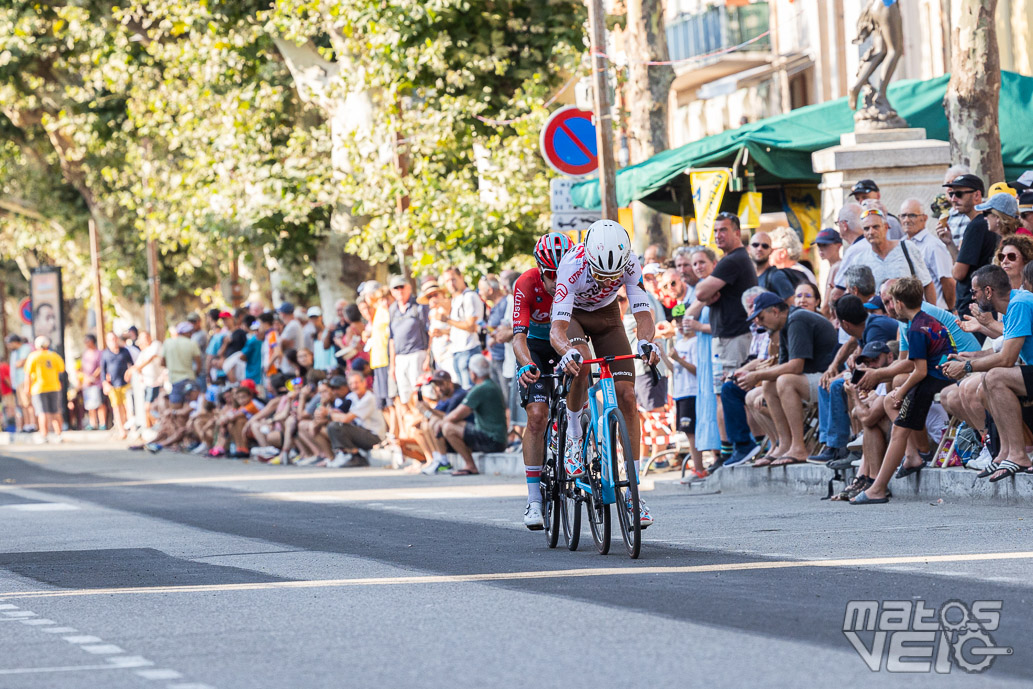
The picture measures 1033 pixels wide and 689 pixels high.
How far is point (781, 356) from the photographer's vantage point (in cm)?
1503

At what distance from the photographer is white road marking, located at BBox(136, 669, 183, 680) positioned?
22.1 feet

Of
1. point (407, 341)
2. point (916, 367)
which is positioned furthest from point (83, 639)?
point (407, 341)

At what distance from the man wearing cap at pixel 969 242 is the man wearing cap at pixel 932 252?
27 cm

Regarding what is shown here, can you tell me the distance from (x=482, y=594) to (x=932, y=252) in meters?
7.01

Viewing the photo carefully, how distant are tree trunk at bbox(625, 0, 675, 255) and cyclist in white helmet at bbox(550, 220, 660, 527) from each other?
43.8 ft

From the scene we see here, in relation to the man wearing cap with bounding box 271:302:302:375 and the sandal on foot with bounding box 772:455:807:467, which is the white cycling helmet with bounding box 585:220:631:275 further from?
the man wearing cap with bounding box 271:302:302:375

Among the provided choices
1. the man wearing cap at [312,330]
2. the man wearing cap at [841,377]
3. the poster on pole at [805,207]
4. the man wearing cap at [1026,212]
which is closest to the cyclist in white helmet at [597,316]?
the man wearing cap at [841,377]

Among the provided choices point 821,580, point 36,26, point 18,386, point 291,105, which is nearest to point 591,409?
point 821,580

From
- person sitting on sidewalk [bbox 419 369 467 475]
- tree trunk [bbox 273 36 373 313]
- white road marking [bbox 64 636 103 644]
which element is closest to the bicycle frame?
white road marking [bbox 64 636 103 644]

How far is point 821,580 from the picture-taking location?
29.5ft

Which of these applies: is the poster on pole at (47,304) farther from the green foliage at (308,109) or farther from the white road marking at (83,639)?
the white road marking at (83,639)

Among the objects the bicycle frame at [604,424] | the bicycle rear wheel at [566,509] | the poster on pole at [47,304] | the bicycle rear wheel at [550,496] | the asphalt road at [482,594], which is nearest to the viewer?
the asphalt road at [482,594]

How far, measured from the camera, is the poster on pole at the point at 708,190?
19.1 metres

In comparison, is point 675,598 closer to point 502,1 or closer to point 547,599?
point 547,599
